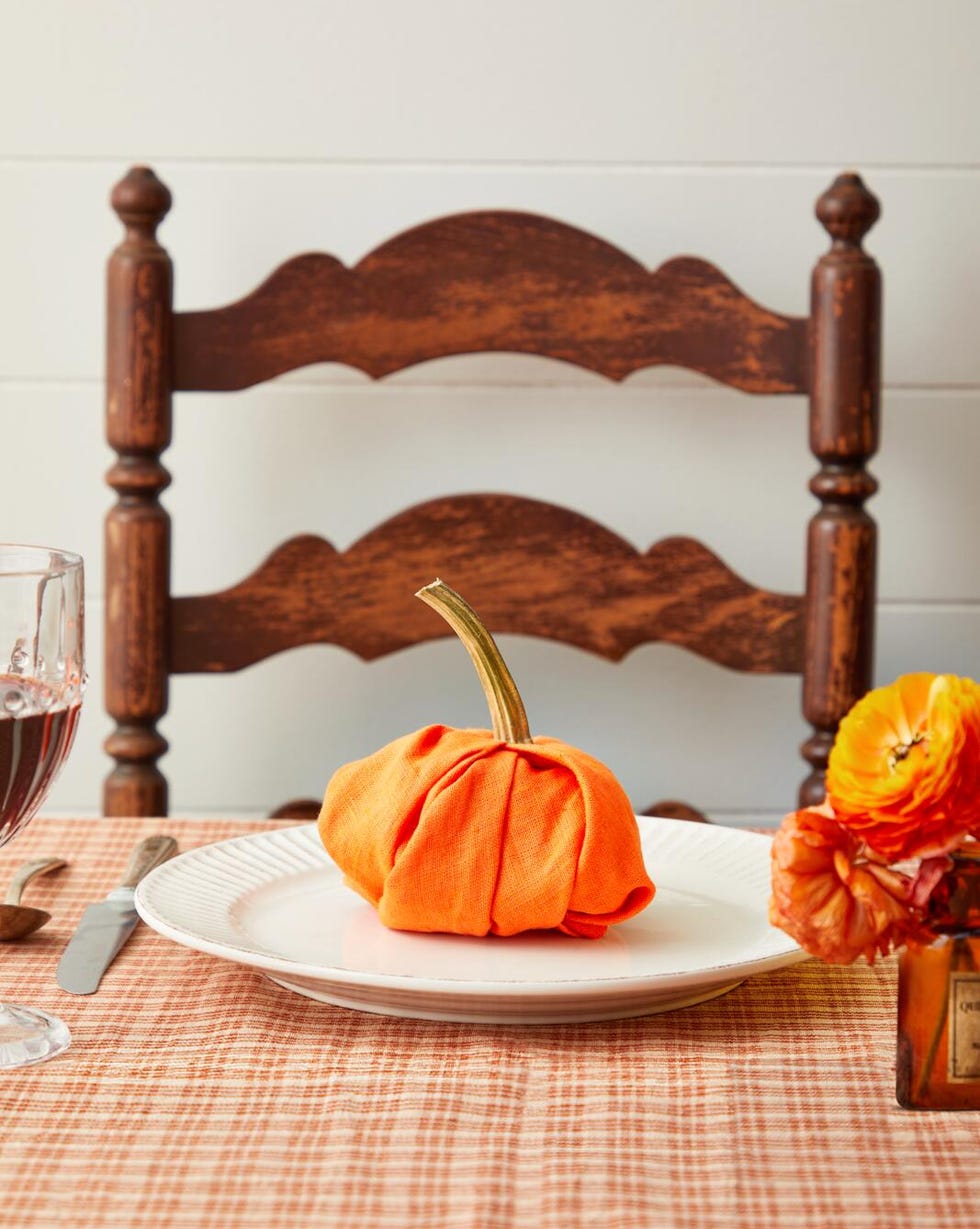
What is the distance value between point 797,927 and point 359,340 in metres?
0.84

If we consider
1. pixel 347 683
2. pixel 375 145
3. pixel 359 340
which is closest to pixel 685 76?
pixel 375 145

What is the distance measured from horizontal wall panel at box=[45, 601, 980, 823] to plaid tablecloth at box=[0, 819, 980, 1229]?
836 millimetres

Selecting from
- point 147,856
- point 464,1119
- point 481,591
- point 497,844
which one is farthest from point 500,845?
point 481,591

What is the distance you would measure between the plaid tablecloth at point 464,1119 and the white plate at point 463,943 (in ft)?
0.05

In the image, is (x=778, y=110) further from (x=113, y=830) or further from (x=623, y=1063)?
(x=623, y=1063)

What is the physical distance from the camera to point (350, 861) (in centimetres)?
59

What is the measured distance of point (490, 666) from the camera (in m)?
0.61

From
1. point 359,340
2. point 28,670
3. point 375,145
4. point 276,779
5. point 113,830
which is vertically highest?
point 375,145

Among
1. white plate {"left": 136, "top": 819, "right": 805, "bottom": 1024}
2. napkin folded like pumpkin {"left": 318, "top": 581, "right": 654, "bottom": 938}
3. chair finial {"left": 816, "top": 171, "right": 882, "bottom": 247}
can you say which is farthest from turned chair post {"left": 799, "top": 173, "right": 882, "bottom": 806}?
napkin folded like pumpkin {"left": 318, "top": 581, "right": 654, "bottom": 938}

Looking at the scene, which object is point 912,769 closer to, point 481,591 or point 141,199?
point 481,591

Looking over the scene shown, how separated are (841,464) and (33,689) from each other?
815mm

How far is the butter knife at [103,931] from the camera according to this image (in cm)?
57

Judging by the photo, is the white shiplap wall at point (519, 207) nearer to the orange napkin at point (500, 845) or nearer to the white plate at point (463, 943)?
the white plate at point (463, 943)

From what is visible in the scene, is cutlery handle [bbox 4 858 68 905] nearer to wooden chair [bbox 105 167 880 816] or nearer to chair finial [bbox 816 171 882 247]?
wooden chair [bbox 105 167 880 816]
